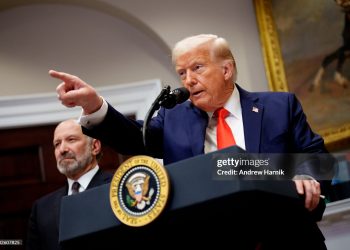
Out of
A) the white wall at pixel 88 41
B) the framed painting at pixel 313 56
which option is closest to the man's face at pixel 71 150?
the white wall at pixel 88 41

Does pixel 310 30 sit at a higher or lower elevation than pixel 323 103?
higher

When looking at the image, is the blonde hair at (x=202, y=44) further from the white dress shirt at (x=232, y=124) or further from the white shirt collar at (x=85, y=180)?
the white shirt collar at (x=85, y=180)

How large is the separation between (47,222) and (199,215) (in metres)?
1.98

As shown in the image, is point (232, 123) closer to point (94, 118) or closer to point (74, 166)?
point (94, 118)

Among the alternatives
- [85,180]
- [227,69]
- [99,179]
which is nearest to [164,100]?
[227,69]

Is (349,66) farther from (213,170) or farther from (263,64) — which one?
(213,170)

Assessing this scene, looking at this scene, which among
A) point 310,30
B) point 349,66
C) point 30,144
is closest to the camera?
point 349,66

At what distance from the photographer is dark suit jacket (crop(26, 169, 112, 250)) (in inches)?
112

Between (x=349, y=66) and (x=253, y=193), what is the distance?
250 cm

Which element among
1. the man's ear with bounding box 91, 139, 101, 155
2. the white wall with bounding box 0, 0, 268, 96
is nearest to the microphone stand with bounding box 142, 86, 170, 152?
the man's ear with bounding box 91, 139, 101, 155

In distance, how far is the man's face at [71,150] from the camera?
3.18m

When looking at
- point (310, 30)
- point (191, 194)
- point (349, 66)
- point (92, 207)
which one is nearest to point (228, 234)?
point (191, 194)

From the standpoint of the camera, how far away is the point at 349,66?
3318 millimetres

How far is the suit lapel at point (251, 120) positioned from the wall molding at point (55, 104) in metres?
2.27
